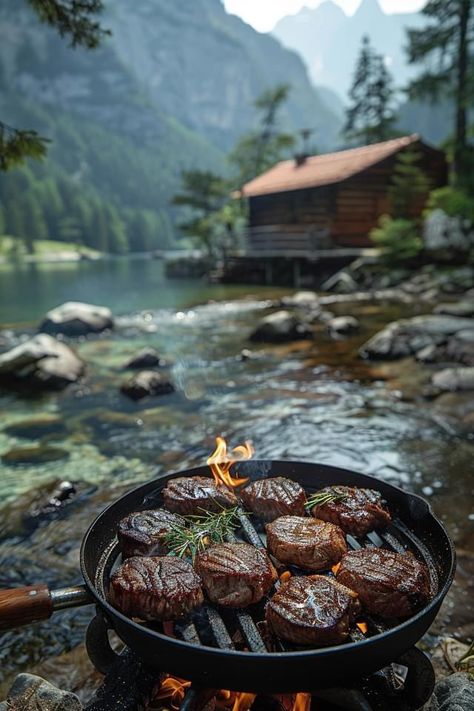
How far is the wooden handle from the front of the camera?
7.21ft

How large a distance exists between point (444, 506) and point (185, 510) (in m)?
3.78

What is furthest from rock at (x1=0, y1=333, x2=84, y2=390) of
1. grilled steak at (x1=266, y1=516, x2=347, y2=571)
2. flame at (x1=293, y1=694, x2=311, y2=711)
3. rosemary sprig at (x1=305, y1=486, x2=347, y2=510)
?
flame at (x1=293, y1=694, x2=311, y2=711)

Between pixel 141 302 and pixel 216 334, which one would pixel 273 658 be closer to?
pixel 216 334

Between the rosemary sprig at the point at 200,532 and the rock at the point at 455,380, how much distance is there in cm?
766

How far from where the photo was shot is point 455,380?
9.41 meters

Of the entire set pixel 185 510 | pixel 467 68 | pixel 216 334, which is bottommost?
pixel 216 334

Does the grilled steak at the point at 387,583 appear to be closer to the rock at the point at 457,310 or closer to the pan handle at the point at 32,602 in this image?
the pan handle at the point at 32,602

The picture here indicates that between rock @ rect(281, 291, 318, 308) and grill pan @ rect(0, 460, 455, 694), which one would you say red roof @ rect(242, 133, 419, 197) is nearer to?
rock @ rect(281, 291, 318, 308)

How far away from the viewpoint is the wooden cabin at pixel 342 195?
31.5 metres

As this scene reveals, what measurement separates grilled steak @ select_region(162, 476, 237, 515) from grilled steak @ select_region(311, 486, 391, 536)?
0.60m

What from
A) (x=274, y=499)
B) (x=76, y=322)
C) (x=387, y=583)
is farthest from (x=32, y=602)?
(x=76, y=322)

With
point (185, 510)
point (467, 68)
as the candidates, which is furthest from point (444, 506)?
point (467, 68)

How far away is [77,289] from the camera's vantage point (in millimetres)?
39625

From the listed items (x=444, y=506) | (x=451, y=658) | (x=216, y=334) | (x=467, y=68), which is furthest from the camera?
(x=467, y=68)
